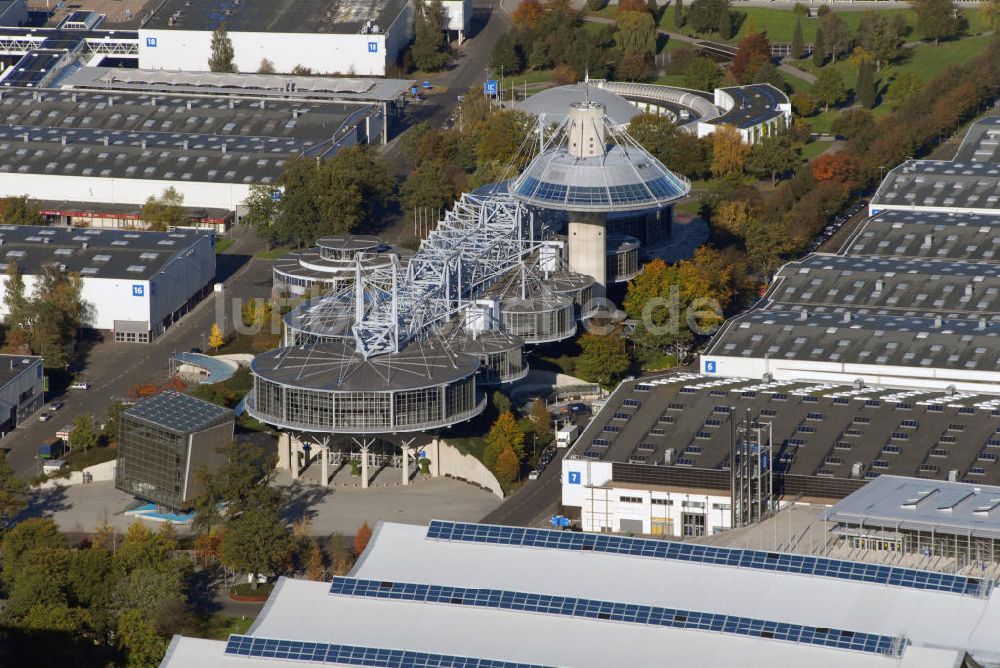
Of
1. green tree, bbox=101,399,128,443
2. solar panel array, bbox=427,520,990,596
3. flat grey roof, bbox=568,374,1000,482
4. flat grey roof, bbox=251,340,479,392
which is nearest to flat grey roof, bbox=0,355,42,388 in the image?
green tree, bbox=101,399,128,443

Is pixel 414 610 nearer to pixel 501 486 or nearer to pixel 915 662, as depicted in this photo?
pixel 915 662

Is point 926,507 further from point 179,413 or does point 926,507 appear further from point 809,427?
point 179,413

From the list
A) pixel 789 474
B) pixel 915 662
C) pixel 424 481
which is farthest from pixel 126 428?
pixel 915 662

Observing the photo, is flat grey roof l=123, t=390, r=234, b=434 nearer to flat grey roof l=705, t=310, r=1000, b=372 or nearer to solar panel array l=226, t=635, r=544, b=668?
flat grey roof l=705, t=310, r=1000, b=372

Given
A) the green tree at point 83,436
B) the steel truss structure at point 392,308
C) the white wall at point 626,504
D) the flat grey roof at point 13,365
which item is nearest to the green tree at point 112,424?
the green tree at point 83,436

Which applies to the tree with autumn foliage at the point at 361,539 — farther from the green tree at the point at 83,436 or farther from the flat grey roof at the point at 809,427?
the green tree at the point at 83,436
